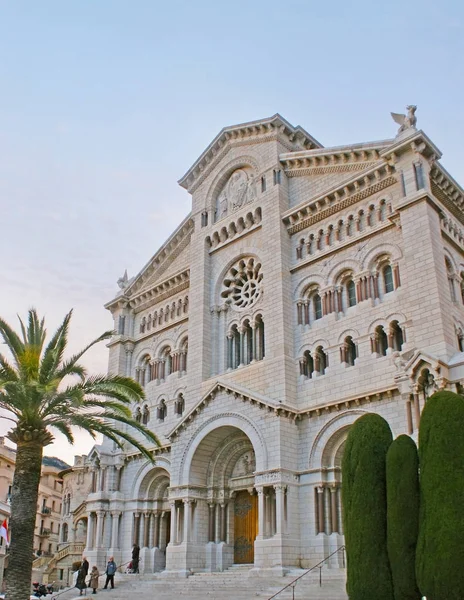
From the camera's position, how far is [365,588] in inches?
563

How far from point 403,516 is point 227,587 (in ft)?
35.9

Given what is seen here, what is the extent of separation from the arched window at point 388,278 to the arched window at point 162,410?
13524 millimetres

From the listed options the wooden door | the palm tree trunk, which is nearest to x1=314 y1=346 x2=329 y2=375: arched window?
the wooden door

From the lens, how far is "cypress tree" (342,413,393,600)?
1434cm

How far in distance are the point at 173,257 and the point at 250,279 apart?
284 inches

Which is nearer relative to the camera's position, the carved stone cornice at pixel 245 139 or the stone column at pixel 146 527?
the stone column at pixel 146 527

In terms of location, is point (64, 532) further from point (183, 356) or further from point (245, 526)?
point (245, 526)

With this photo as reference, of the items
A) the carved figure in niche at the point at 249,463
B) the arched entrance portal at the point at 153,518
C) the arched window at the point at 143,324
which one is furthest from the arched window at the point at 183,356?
the carved figure in niche at the point at 249,463

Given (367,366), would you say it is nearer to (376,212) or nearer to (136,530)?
(376,212)

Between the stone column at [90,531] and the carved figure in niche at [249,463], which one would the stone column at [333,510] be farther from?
the stone column at [90,531]

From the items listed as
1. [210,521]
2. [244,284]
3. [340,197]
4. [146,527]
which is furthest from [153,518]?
[340,197]

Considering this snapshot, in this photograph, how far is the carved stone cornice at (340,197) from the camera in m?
25.8

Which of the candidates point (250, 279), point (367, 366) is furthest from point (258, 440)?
point (250, 279)

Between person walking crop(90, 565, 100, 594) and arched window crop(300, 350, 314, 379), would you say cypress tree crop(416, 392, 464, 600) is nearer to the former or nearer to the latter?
arched window crop(300, 350, 314, 379)
